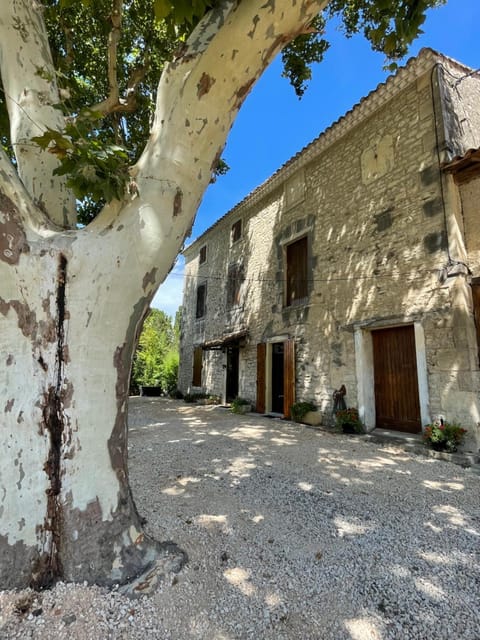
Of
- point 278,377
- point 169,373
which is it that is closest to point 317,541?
point 278,377

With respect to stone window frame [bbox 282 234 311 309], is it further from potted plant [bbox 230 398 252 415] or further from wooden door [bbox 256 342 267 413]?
potted plant [bbox 230 398 252 415]

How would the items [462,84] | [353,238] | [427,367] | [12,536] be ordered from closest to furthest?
[12,536] → [427,367] → [462,84] → [353,238]

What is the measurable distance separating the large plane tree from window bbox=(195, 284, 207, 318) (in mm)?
11034

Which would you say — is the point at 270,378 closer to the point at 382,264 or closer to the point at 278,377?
the point at 278,377

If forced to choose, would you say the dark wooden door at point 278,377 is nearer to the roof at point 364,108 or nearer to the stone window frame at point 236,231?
the stone window frame at point 236,231

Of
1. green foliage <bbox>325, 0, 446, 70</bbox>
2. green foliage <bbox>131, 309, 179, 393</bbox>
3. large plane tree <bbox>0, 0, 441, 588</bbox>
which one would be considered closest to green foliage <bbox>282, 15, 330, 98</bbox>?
green foliage <bbox>325, 0, 446, 70</bbox>

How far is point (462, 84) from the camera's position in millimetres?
5859

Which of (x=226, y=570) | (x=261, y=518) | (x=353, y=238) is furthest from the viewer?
(x=353, y=238)

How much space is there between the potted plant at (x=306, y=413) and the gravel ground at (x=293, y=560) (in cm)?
295

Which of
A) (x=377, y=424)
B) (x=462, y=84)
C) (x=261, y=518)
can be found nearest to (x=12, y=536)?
(x=261, y=518)

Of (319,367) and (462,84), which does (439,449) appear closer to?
(319,367)

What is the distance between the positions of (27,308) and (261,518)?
A: 2.16 meters

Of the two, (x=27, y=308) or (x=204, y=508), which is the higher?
(x=27, y=308)

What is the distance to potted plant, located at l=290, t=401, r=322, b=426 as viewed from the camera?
273 inches
